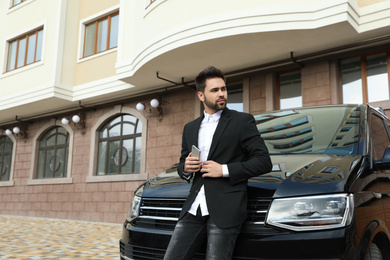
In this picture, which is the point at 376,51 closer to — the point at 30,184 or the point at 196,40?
the point at 196,40

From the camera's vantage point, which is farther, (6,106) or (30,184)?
(30,184)

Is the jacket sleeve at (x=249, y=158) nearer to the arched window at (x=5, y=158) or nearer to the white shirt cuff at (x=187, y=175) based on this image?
the white shirt cuff at (x=187, y=175)

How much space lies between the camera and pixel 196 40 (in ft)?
28.4

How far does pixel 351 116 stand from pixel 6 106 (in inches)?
533

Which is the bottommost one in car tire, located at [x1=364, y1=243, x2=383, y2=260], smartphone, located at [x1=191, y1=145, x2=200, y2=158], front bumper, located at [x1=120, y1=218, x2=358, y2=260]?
car tire, located at [x1=364, y1=243, x2=383, y2=260]

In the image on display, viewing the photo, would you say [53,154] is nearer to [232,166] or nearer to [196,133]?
[196,133]

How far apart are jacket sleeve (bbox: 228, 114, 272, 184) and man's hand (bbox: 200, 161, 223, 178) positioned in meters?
0.07

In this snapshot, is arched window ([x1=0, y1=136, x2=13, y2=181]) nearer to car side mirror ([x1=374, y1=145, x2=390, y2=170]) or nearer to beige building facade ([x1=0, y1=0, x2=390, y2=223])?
beige building facade ([x1=0, y1=0, x2=390, y2=223])

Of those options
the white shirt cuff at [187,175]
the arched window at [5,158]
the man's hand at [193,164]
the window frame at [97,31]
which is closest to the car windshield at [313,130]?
the white shirt cuff at [187,175]

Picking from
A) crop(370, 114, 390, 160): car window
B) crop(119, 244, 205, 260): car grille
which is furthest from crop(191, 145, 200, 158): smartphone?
crop(370, 114, 390, 160): car window

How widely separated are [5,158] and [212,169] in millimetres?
17182

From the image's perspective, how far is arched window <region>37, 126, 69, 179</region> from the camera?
15.1 metres

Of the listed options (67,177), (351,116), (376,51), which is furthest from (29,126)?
(351,116)

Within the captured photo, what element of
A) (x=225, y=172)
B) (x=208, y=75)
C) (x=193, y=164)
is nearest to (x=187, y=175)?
(x=193, y=164)
